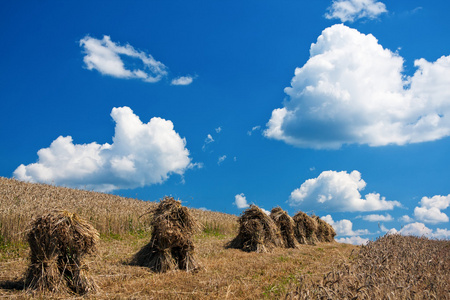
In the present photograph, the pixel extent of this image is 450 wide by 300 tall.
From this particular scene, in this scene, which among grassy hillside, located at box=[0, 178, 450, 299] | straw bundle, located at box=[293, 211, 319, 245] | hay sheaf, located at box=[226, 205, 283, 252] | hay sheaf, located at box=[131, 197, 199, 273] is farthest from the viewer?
straw bundle, located at box=[293, 211, 319, 245]

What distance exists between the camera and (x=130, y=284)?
9.01 meters

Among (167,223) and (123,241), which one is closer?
(167,223)

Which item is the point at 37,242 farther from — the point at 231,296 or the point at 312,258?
the point at 312,258

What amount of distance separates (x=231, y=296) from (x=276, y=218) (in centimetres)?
1261

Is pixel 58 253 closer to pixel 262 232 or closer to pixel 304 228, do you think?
pixel 262 232

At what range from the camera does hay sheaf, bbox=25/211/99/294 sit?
26.9ft

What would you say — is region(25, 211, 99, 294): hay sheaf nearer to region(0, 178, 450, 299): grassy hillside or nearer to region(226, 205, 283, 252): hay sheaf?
region(0, 178, 450, 299): grassy hillside

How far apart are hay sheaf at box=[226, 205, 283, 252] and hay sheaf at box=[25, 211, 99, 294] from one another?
9230 millimetres

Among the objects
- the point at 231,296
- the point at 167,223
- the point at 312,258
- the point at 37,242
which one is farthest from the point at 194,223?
the point at 312,258

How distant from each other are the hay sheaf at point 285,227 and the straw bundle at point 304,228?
2.77 metres

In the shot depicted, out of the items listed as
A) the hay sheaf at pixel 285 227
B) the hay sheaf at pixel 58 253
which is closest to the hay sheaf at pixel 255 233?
the hay sheaf at pixel 285 227

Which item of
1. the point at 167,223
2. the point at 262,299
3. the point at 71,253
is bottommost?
the point at 262,299

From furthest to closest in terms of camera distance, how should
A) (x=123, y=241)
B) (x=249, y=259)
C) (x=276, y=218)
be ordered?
(x=276, y=218) → (x=123, y=241) → (x=249, y=259)

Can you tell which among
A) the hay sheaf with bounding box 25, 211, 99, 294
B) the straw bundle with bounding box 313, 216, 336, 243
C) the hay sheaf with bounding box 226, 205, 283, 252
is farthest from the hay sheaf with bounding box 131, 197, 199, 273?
the straw bundle with bounding box 313, 216, 336, 243
